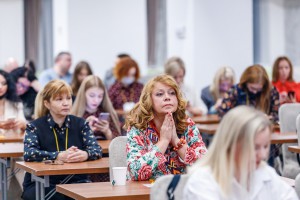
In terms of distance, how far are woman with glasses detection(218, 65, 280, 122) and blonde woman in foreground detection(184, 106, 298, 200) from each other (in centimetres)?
486

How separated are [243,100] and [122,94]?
2.37 m

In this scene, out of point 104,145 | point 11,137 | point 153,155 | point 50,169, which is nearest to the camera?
point 153,155

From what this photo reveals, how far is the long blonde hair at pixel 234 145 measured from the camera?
10.8ft

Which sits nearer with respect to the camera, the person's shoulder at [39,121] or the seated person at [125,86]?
the person's shoulder at [39,121]

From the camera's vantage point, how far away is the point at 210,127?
8.28 m

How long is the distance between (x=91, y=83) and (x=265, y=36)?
16.4 ft

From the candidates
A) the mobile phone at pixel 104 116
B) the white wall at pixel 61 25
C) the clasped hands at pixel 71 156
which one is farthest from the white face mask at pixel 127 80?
the clasped hands at pixel 71 156

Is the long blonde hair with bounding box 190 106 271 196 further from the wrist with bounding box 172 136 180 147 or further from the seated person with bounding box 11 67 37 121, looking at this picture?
the seated person with bounding box 11 67 37 121

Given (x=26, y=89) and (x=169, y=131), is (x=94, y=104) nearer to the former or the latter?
(x=26, y=89)

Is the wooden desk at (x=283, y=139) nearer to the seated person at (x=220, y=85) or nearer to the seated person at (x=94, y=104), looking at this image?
the seated person at (x=94, y=104)

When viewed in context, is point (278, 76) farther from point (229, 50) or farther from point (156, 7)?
point (156, 7)

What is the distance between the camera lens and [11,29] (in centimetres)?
1925

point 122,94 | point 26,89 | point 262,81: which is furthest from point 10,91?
point 122,94

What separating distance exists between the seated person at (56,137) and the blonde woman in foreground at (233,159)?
8.33 ft
